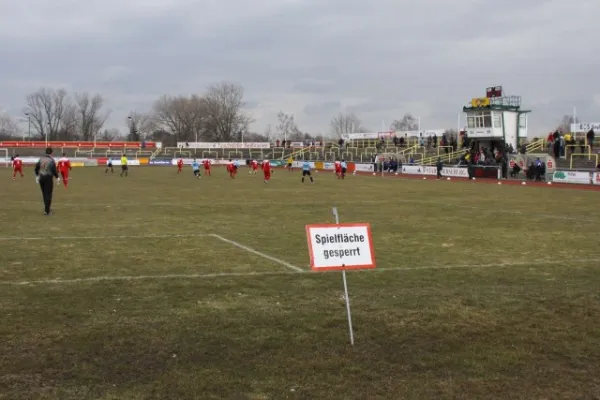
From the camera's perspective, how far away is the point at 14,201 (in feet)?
69.1

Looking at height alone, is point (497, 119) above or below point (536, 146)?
above

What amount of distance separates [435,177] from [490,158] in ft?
14.6

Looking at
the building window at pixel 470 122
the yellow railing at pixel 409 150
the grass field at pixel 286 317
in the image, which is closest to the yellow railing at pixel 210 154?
the yellow railing at pixel 409 150

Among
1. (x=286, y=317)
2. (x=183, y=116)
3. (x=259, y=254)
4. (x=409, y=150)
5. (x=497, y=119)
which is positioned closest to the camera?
(x=286, y=317)

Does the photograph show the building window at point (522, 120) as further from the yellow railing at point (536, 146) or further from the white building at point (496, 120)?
the yellow railing at point (536, 146)

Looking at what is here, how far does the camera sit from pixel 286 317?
20.8ft

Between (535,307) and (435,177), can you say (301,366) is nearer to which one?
(535,307)

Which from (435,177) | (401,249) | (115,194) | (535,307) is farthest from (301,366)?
(435,177)

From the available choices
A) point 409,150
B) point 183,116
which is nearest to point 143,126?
point 183,116

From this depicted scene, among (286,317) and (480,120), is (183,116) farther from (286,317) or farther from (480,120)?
(286,317)

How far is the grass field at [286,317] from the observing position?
15.0 ft

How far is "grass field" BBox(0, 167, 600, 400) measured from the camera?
4566 mm

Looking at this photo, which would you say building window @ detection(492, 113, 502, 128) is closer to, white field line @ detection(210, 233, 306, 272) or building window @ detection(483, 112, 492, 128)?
building window @ detection(483, 112, 492, 128)

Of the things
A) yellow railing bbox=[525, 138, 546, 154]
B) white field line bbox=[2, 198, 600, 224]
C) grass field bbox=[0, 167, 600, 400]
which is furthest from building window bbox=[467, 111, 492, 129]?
grass field bbox=[0, 167, 600, 400]
